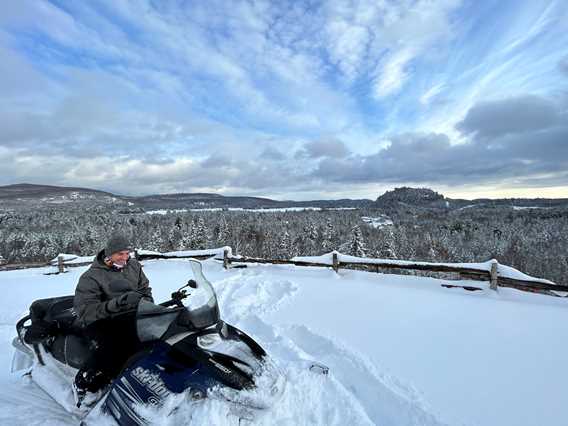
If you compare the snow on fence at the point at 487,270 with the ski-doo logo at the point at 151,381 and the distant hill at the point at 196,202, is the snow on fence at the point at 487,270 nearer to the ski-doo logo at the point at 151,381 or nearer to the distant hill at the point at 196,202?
the ski-doo logo at the point at 151,381

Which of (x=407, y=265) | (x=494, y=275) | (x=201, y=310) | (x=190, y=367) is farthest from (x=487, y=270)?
(x=190, y=367)

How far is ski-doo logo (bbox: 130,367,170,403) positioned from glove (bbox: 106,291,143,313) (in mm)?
516

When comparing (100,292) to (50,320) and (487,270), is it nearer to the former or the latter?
(50,320)

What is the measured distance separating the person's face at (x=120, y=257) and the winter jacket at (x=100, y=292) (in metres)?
0.09

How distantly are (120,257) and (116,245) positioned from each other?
141mm

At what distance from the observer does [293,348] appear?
444 cm

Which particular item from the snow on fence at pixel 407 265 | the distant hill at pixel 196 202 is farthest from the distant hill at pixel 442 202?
the snow on fence at pixel 407 265

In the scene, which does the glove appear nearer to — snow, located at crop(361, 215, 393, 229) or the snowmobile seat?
the snowmobile seat

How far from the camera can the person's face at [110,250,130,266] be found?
3283 mm

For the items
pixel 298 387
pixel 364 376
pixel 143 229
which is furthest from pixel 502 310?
pixel 143 229

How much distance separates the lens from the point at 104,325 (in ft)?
9.71

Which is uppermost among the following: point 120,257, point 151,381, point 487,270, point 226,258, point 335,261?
point 120,257

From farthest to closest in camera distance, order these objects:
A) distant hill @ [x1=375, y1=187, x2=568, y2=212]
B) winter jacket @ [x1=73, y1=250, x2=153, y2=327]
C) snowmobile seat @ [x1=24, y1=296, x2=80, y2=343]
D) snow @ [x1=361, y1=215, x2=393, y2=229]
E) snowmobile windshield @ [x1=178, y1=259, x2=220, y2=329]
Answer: distant hill @ [x1=375, y1=187, x2=568, y2=212], snow @ [x1=361, y1=215, x2=393, y2=229], snowmobile seat @ [x1=24, y1=296, x2=80, y2=343], winter jacket @ [x1=73, y1=250, x2=153, y2=327], snowmobile windshield @ [x1=178, y1=259, x2=220, y2=329]

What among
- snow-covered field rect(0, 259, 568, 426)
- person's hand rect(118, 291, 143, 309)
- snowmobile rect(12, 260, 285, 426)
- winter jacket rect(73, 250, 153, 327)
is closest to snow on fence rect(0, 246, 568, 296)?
snow-covered field rect(0, 259, 568, 426)
